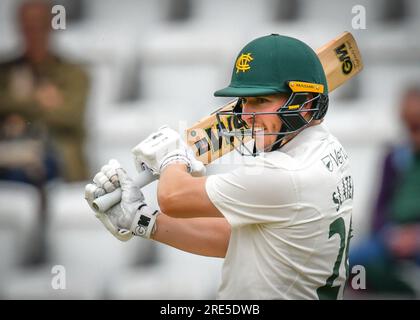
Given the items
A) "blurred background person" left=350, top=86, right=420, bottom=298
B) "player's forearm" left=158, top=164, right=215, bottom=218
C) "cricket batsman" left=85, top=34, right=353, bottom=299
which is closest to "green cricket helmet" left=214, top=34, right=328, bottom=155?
"cricket batsman" left=85, top=34, right=353, bottom=299

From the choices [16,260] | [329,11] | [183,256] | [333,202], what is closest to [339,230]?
[333,202]

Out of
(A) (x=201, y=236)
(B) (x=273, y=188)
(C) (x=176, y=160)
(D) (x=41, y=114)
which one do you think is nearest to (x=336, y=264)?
(B) (x=273, y=188)

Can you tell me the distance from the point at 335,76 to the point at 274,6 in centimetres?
159

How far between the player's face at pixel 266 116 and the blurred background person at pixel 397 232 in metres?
1.32

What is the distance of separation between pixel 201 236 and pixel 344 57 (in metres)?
0.77

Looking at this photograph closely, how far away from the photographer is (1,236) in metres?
4.41

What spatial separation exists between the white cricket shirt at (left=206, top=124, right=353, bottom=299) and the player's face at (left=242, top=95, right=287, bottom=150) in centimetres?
5

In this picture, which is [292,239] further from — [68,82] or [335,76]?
[68,82]

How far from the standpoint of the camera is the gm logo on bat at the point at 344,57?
9.47 feet

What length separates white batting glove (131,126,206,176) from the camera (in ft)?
8.07

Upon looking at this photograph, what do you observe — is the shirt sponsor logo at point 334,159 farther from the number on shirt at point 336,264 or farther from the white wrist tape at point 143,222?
the white wrist tape at point 143,222

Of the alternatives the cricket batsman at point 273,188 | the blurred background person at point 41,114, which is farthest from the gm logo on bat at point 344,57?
the blurred background person at point 41,114

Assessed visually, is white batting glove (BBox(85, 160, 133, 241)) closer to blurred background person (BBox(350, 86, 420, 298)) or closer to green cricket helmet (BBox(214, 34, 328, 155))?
green cricket helmet (BBox(214, 34, 328, 155))

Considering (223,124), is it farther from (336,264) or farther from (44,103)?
(44,103)
